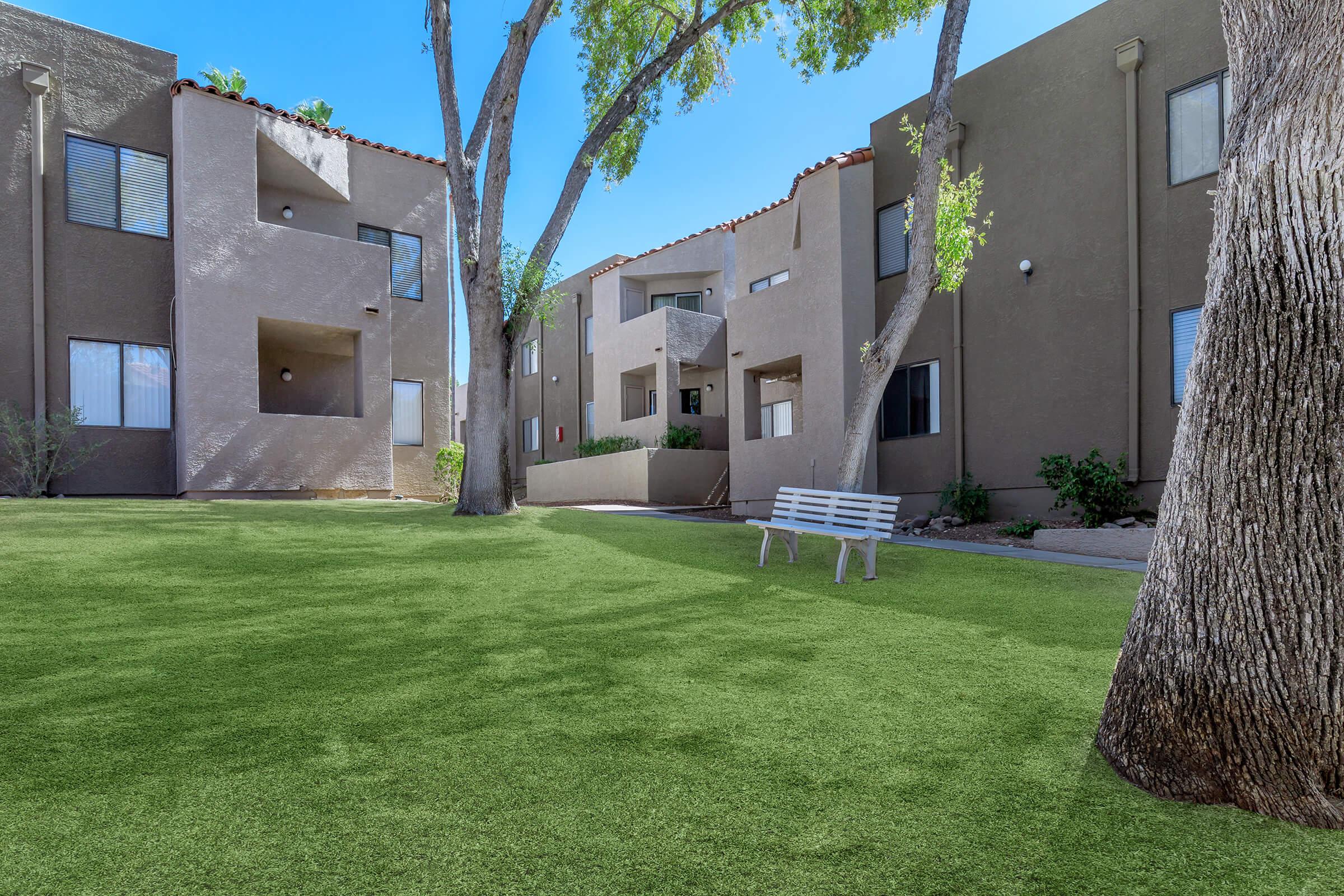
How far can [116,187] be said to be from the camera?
14500 mm

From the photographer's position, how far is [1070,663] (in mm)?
4875

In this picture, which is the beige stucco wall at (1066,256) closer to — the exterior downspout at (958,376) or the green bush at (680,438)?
the exterior downspout at (958,376)

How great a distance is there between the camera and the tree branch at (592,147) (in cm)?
1252

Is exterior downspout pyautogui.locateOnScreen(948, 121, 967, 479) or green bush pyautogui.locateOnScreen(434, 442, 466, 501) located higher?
exterior downspout pyautogui.locateOnScreen(948, 121, 967, 479)

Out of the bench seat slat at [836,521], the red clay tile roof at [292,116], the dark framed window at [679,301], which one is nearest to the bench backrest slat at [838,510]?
the bench seat slat at [836,521]

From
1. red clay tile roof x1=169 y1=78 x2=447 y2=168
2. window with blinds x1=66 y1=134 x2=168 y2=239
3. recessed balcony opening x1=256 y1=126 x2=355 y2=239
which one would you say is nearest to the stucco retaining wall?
red clay tile roof x1=169 y1=78 x2=447 y2=168

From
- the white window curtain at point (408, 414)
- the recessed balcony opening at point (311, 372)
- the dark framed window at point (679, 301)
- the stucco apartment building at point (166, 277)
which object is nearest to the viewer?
the stucco apartment building at point (166, 277)

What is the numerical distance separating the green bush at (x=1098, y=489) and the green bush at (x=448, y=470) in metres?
12.2

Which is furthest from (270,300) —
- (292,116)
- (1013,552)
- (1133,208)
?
(1133,208)

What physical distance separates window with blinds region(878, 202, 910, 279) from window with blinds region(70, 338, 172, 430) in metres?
13.5

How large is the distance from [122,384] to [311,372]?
156 inches

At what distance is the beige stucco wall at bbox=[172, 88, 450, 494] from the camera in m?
14.2

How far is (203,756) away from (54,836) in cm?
65

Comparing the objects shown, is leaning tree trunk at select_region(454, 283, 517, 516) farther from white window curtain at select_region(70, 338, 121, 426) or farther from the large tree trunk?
white window curtain at select_region(70, 338, 121, 426)
